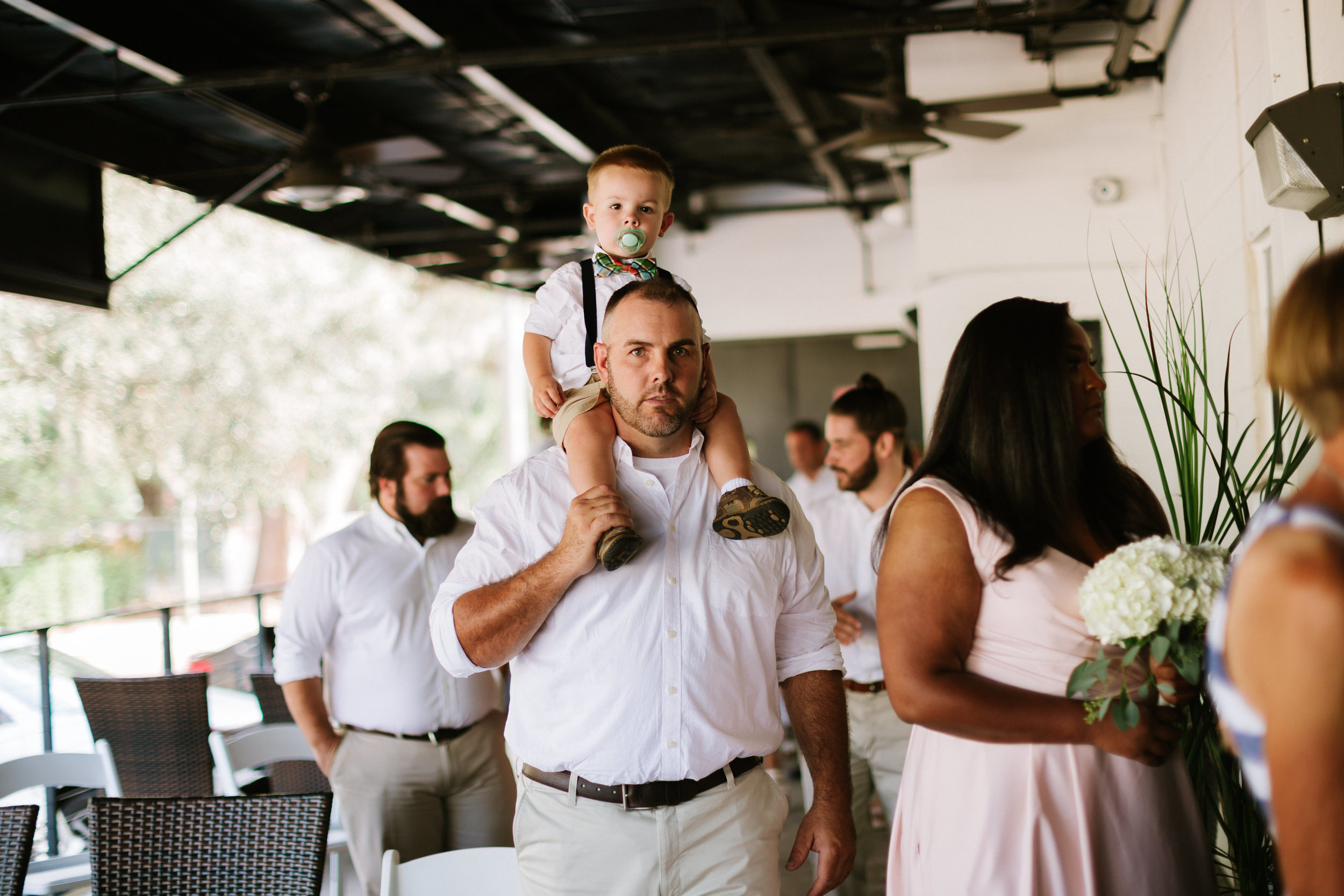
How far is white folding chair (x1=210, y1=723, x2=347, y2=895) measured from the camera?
10.9 feet

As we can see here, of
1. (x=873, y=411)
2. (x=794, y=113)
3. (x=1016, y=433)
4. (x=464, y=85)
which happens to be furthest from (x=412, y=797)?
(x=794, y=113)

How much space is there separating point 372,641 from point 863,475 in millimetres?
1800

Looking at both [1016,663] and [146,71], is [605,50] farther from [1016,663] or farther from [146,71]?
[1016,663]

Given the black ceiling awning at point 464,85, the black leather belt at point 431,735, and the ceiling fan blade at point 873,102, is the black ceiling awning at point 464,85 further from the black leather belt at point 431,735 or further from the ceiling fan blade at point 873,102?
the black leather belt at point 431,735

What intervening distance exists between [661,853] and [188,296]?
591 inches

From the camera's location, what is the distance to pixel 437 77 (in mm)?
6676

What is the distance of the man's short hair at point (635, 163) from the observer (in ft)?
8.13

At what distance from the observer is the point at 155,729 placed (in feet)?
11.3

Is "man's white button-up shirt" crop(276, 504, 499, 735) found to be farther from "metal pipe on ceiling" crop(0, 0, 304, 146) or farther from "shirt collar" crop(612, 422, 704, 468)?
"metal pipe on ceiling" crop(0, 0, 304, 146)

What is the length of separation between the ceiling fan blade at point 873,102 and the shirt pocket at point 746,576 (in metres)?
3.65

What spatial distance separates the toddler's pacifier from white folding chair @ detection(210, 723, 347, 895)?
75.8 inches

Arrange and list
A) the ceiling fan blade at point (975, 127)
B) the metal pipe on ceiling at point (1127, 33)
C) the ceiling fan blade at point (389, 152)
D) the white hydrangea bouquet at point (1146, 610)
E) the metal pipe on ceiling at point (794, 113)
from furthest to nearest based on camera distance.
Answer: the metal pipe on ceiling at point (794, 113) → the ceiling fan blade at point (389, 152) → the ceiling fan blade at point (975, 127) → the metal pipe on ceiling at point (1127, 33) → the white hydrangea bouquet at point (1146, 610)

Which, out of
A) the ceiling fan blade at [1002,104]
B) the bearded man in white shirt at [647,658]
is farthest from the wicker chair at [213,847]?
the ceiling fan blade at [1002,104]

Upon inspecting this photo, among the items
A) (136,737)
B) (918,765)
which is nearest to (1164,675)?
(918,765)
